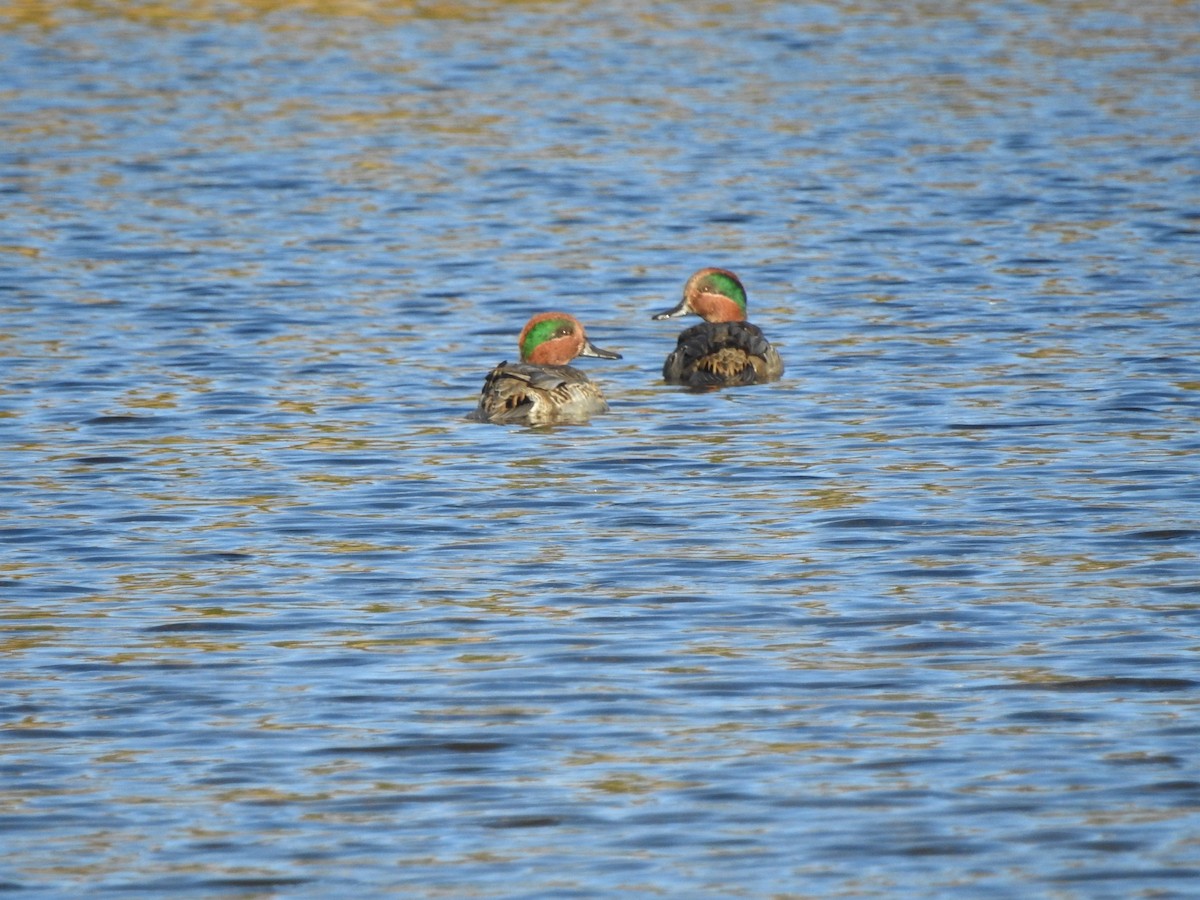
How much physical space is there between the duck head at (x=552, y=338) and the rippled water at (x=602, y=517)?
0.47 metres

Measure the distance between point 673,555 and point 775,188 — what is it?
1305cm

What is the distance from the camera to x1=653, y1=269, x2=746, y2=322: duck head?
1596 cm

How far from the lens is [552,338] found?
47.6 feet

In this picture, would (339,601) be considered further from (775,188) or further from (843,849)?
(775,188)

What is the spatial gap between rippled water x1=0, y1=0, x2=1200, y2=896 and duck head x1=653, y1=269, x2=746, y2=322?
1.53ft

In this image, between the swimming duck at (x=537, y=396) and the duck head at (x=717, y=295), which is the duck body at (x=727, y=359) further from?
the duck head at (x=717, y=295)

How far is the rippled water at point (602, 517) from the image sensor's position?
7.19 m

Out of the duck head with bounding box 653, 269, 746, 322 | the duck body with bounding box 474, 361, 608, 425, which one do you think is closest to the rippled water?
the duck body with bounding box 474, 361, 608, 425

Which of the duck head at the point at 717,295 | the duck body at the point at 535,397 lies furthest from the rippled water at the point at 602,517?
the duck head at the point at 717,295

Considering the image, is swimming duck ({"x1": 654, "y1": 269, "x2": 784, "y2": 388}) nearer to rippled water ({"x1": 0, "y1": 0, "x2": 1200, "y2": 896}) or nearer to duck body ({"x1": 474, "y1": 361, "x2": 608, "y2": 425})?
rippled water ({"x1": 0, "y1": 0, "x2": 1200, "y2": 896})

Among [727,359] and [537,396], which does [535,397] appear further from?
[727,359]

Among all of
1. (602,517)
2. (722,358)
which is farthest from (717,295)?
(602,517)

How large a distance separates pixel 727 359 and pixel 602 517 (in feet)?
12.2

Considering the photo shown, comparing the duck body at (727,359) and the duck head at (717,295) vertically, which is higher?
the duck head at (717,295)
